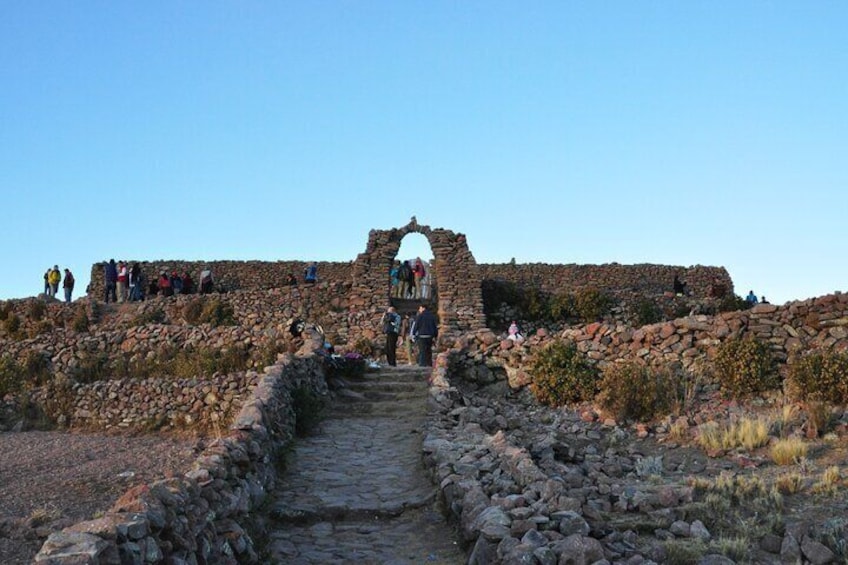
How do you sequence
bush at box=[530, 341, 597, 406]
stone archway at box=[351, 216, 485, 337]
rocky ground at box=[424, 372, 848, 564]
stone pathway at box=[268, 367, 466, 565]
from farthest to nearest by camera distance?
1. stone archway at box=[351, 216, 485, 337]
2. bush at box=[530, 341, 597, 406]
3. stone pathway at box=[268, 367, 466, 565]
4. rocky ground at box=[424, 372, 848, 564]

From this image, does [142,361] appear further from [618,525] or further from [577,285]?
[577,285]

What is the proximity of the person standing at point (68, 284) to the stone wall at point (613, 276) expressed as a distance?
19060 millimetres

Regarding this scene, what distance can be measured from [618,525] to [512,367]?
10163 millimetres

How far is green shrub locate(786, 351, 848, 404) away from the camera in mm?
13969

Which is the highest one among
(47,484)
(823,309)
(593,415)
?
(823,309)

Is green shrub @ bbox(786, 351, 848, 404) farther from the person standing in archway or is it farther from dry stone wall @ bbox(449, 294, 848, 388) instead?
the person standing in archway

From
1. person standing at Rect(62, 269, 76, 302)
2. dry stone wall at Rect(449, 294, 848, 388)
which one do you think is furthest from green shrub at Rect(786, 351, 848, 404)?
person standing at Rect(62, 269, 76, 302)

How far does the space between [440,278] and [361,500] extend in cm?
1867

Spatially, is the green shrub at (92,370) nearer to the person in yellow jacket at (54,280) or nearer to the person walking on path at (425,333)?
the person walking on path at (425,333)

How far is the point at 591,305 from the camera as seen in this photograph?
29312mm

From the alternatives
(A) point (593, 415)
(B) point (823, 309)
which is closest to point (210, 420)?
(A) point (593, 415)

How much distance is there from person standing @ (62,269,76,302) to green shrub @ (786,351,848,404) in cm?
3142

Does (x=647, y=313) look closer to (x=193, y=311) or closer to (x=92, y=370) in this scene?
(x=193, y=311)

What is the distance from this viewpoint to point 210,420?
18156 millimetres
